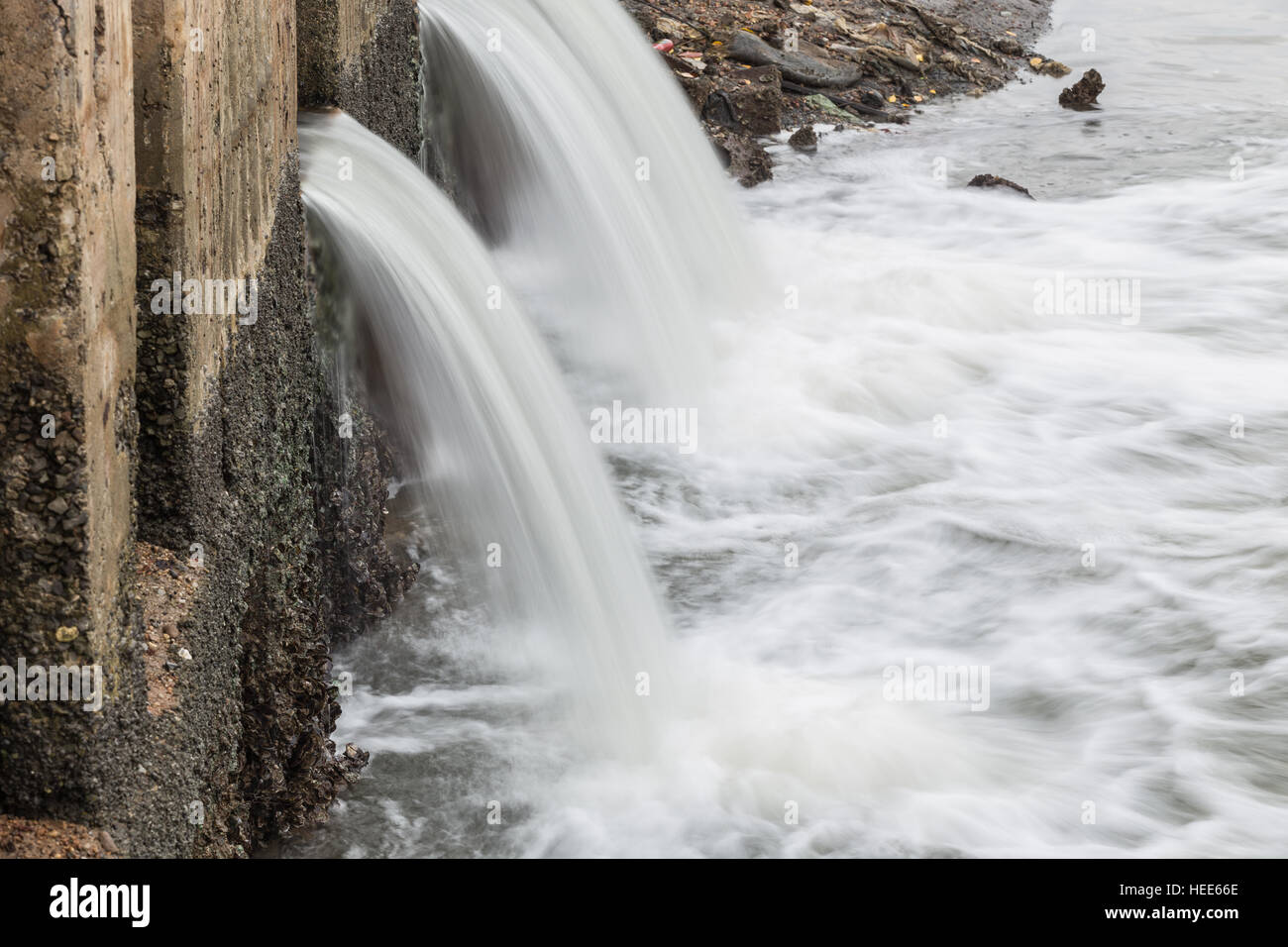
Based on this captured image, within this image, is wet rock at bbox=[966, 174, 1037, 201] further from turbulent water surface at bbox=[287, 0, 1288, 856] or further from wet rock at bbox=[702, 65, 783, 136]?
wet rock at bbox=[702, 65, 783, 136]

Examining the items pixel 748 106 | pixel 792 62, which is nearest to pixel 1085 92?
pixel 792 62

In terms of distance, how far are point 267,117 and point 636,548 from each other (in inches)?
84.4

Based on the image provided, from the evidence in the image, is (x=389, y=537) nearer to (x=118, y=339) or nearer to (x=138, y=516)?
(x=138, y=516)

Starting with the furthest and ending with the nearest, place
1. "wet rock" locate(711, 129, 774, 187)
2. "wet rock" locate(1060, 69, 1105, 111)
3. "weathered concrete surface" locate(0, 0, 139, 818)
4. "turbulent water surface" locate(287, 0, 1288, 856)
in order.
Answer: "wet rock" locate(1060, 69, 1105, 111), "wet rock" locate(711, 129, 774, 187), "turbulent water surface" locate(287, 0, 1288, 856), "weathered concrete surface" locate(0, 0, 139, 818)

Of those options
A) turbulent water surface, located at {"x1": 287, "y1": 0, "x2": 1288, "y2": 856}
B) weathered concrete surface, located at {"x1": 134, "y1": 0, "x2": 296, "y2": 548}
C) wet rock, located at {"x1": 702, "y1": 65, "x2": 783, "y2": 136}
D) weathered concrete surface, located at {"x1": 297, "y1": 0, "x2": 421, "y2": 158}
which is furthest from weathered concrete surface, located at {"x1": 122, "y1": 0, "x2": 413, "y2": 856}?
wet rock, located at {"x1": 702, "y1": 65, "x2": 783, "y2": 136}

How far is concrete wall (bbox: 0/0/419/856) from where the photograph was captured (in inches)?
97.7

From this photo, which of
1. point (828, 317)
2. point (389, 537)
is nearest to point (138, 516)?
point (389, 537)
